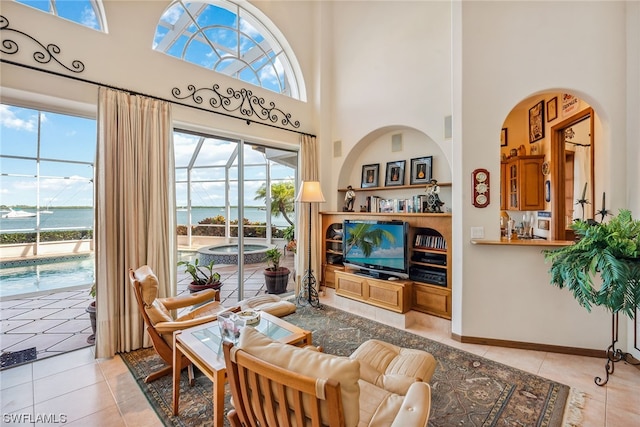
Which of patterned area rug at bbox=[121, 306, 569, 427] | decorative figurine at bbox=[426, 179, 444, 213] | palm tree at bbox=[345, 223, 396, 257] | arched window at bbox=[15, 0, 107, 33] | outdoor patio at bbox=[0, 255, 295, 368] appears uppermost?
arched window at bbox=[15, 0, 107, 33]

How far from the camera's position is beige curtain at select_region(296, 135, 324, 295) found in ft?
15.3

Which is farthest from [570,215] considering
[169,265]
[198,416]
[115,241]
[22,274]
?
[22,274]

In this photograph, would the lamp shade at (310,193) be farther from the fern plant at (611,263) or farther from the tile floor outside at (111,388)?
the fern plant at (611,263)

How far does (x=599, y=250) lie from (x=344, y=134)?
142 inches

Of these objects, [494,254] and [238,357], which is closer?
[238,357]

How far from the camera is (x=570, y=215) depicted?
4375 millimetres

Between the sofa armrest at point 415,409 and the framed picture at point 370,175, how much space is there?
3.63m

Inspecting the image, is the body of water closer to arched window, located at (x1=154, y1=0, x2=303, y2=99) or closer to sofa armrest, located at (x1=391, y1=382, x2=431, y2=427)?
arched window, located at (x1=154, y1=0, x2=303, y2=99)

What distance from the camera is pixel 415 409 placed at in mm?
1121

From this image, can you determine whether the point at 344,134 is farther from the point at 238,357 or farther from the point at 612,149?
the point at 238,357

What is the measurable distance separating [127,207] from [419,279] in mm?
3587

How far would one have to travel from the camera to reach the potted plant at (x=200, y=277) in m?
3.65

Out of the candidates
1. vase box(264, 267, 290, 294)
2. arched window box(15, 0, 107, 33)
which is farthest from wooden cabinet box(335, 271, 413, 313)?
arched window box(15, 0, 107, 33)

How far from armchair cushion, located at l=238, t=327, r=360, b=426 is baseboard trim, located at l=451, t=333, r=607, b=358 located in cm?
265
